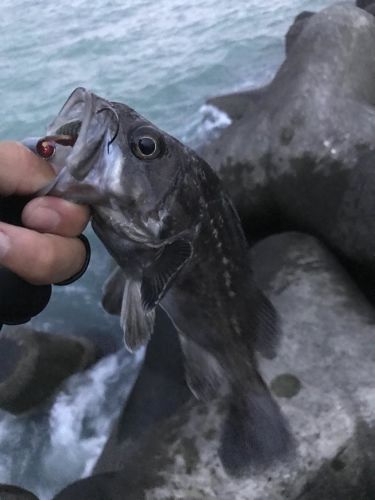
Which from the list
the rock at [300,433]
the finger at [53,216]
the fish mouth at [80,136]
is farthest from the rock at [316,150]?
the finger at [53,216]

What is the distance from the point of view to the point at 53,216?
199 centimetres

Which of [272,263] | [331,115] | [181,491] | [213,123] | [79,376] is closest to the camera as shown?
[181,491]

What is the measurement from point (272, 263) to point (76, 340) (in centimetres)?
164

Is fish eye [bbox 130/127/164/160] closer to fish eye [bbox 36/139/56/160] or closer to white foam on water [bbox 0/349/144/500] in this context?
fish eye [bbox 36/139/56/160]

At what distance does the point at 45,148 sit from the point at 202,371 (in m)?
1.30

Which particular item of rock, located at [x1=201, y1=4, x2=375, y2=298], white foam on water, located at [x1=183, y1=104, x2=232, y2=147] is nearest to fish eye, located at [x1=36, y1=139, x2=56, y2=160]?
rock, located at [x1=201, y1=4, x2=375, y2=298]

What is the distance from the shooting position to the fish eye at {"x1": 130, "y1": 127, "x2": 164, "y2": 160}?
7.41ft

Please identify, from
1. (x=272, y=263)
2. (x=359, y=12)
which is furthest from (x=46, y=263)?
(x=359, y=12)

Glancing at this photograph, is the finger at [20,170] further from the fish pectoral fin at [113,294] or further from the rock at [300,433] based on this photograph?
the fish pectoral fin at [113,294]

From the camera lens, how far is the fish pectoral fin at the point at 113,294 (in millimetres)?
5262

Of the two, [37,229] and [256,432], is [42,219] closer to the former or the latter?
[37,229]

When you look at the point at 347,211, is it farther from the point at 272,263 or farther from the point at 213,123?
the point at 213,123

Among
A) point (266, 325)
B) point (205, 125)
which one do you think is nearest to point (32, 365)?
point (266, 325)

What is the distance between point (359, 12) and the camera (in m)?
5.38
